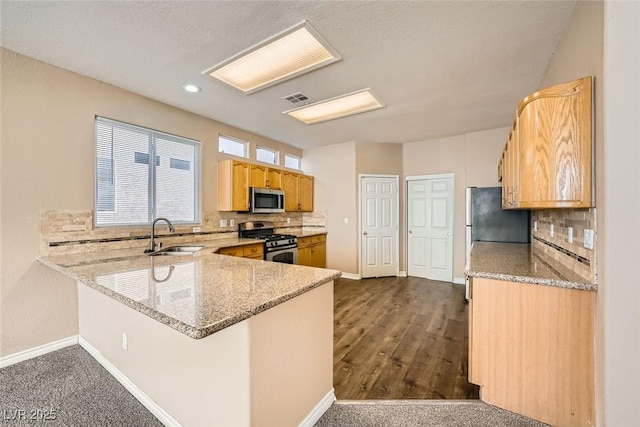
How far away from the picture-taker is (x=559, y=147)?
1.56 m

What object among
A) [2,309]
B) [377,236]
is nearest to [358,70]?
[377,236]

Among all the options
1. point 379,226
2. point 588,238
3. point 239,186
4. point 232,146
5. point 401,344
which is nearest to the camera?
point 588,238

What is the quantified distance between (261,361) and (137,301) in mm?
633

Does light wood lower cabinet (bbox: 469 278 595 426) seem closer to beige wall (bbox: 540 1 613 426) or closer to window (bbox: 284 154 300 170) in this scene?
beige wall (bbox: 540 1 613 426)

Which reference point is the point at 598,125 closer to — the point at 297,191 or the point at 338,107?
the point at 338,107

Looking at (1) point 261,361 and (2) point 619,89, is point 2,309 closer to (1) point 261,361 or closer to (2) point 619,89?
(1) point 261,361

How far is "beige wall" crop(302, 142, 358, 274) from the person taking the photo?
5.33 metres

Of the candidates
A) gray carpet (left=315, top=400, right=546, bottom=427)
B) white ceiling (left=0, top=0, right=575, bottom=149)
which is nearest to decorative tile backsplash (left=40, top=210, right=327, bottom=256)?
white ceiling (left=0, top=0, right=575, bottom=149)

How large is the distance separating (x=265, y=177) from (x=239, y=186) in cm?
63

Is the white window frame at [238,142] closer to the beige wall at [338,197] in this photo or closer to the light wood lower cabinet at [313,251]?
the beige wall at [338,197]

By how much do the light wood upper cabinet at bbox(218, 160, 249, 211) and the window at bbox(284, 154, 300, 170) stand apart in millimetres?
1536

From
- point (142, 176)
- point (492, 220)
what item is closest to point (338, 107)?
point (142, 176)

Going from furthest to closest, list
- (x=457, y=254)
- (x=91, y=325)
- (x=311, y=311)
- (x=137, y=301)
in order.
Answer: (x=457, y=254)
(x=91, y=325)
(x=311, y=311)
(x=137, y=301)

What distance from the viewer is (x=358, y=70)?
258 centimetres
